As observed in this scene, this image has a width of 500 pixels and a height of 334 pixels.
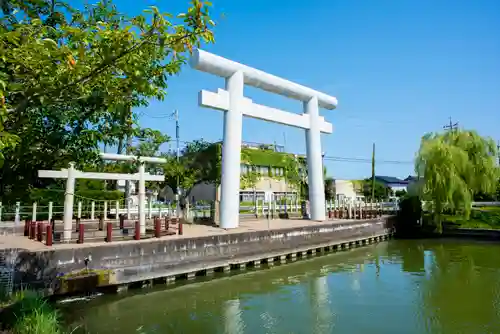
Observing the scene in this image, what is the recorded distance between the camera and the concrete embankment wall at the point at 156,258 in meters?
9.64

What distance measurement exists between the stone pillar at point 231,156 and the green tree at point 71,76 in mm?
10546

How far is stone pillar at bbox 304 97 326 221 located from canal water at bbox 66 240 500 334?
5928mm

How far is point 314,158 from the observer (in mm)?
22031

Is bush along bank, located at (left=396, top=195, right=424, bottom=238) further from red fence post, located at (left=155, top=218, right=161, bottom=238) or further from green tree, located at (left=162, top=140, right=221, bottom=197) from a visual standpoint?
red fence post, located at (left=155, top=218, right=161, bottom=238)

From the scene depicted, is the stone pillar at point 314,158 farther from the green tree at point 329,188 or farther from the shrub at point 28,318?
the green tree at point 329,188

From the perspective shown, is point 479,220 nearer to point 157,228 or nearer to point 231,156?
point 231,156

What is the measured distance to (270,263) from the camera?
16.6 meters

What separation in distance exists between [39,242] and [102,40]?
10378 millimetres

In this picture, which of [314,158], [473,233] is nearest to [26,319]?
[314,158]

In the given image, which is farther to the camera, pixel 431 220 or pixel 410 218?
pixel 410 218

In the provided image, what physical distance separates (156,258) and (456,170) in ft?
69.6

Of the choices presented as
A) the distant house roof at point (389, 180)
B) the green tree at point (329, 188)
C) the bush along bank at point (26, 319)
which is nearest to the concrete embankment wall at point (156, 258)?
the bush along bank at point (26, 319)

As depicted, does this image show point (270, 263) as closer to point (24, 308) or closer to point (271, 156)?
point (24, 308)

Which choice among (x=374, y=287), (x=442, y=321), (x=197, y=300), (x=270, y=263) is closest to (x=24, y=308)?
(x=197, y=300)
